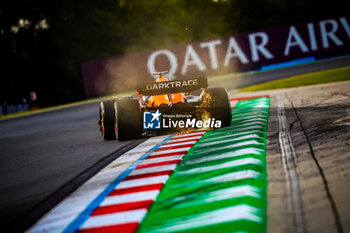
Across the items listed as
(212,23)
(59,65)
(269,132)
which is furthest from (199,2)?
(269,132)

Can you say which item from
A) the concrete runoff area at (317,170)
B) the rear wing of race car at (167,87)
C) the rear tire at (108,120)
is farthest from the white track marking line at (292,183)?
the rear tire at (108,120)

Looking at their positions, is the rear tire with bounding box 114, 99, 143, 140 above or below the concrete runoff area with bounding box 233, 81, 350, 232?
above

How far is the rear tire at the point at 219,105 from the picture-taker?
8398mm

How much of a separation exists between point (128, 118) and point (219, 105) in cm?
179

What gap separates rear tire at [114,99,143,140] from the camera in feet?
26.9

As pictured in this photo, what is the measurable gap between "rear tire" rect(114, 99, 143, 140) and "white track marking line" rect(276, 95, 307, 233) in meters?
2.69

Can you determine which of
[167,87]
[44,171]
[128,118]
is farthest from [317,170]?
[128,118]

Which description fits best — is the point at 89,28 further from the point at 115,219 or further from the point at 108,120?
the point at 115,219

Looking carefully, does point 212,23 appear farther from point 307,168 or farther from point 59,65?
point 307,168

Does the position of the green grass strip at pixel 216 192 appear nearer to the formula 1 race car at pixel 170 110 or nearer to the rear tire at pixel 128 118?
the formula 1 race car at pixel 170 110

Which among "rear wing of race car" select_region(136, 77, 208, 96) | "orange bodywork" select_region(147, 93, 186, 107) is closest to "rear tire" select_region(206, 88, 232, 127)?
"rear wing of race car" select_region(136, 77, 208, 96)

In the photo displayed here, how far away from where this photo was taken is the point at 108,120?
8984 millimetres

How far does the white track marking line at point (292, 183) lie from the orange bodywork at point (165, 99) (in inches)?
84.5

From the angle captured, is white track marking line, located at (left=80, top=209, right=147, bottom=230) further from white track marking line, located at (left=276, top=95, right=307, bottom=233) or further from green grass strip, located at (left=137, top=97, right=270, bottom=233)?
white track marking line, located at (left=276, top=95, right=307, bottom=233)
